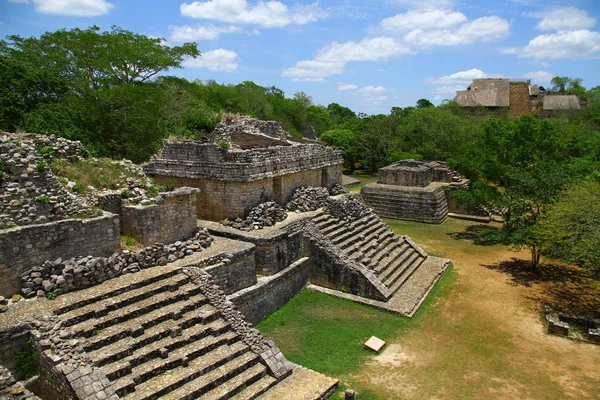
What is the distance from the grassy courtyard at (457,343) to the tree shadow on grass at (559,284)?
6 cm

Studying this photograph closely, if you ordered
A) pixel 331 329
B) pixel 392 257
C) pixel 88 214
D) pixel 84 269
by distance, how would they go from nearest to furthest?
pixel 84 269
pixel 88 214
pixel 331 329
pixel 392 257

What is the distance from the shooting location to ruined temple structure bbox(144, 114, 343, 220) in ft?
41.6

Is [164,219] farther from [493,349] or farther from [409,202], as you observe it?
[409,202]

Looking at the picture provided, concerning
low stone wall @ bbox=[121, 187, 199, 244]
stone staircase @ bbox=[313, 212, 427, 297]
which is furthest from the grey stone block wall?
stone staircase @ bbox=[313, 212, 427, 297]

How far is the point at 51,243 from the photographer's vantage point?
26.0ft

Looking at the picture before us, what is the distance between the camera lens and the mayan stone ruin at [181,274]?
6711mm

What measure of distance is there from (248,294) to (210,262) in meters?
1.23

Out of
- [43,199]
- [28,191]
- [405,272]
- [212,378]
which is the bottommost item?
[405,272]

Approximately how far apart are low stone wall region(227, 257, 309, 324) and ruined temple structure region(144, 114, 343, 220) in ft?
8.31

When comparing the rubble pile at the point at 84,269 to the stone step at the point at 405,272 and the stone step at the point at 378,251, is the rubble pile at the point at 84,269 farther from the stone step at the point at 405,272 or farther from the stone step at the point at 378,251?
the stone step at the point at 405,272

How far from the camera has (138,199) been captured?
10117 mm

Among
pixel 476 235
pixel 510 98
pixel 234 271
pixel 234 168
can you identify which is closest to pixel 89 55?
pixel 234 168

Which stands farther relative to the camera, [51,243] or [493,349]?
[493,349]

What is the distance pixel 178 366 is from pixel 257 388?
4.72 feet
